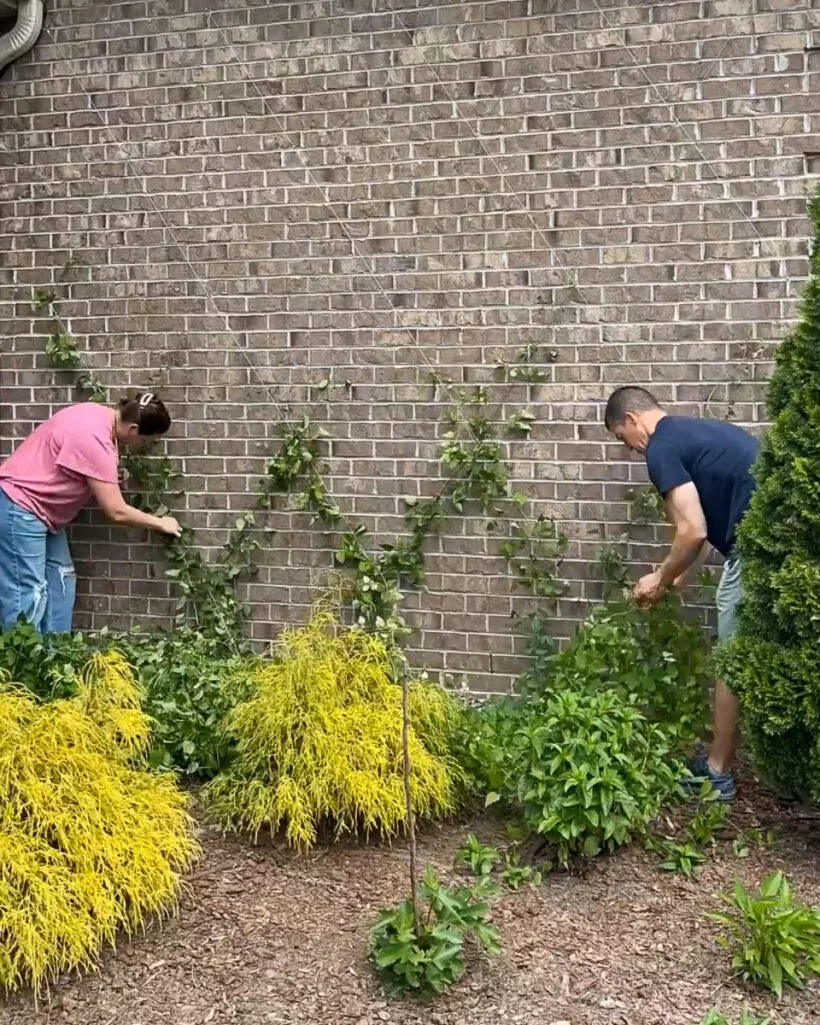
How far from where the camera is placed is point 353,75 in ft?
16.3

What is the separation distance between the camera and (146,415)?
500 centimetres

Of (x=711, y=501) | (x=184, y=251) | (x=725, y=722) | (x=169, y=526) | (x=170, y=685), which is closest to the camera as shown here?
(x=725, y=722)

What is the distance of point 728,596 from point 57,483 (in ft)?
10.1

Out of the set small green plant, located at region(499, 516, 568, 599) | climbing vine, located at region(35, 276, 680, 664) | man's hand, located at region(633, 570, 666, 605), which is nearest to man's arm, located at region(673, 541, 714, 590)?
man's hand, located at region(633, 570, 666, 605)

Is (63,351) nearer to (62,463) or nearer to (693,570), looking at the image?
(62,463)

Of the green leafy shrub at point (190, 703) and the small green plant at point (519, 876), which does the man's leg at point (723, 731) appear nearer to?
the small green plant at point (519, 876)

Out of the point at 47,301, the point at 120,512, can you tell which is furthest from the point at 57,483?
the point at 47,301

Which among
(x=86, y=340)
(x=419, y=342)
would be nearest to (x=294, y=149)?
(x=419, y=342)

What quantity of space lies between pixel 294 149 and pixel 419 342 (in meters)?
1.12

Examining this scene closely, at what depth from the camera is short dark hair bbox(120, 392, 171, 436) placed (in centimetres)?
500

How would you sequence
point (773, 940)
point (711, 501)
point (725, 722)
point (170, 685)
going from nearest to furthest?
point (773, 940)
point (725, 722)
point (711, 501)
point (170, 685)

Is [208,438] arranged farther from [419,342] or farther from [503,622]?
[503,622]

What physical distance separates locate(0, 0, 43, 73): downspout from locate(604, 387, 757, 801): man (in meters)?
3.76

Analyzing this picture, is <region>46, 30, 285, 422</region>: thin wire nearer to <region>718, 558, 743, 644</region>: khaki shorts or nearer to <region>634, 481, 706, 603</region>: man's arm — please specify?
<region>634, 481, 706, 603</region>: man's arm
